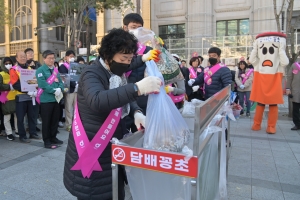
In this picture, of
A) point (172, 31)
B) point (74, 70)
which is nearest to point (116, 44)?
point (74, 70)

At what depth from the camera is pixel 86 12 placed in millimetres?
18844

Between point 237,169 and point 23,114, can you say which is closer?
point 237,169

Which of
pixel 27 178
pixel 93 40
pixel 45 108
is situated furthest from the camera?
pixel 93 40

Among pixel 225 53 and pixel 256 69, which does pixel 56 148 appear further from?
pixel 225 53

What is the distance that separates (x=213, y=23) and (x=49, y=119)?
18.2 meters

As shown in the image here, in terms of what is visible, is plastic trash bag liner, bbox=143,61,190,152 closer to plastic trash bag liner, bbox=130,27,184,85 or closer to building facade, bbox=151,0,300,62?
plastic trash bag liner, bbox=130,27,184,85

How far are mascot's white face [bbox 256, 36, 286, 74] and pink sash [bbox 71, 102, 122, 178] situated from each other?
5223 mm

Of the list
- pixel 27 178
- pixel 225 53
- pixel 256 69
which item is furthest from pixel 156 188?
pixel 225 53

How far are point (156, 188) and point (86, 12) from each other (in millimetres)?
19184

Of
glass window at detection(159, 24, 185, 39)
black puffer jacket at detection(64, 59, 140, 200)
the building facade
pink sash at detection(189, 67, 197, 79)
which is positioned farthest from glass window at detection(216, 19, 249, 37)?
black puffer jacket at detection(64, 59, 140, 200)

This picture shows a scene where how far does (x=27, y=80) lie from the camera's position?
5.21 m

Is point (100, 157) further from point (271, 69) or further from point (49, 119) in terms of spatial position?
point (271, 69)

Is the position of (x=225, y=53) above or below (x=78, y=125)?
above

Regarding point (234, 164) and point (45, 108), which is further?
point (45, 108)
